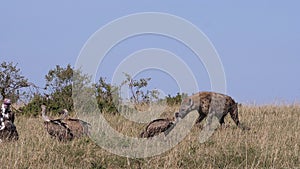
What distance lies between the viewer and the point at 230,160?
331 inches

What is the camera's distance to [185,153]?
8.69 m

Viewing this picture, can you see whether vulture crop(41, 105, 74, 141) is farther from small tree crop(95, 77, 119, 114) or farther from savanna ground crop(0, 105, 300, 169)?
small tree crop(95, 77, 119, 114)

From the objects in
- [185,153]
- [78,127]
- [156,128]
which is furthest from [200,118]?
[185,153]

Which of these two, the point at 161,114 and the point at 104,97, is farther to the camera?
the point at 104,97

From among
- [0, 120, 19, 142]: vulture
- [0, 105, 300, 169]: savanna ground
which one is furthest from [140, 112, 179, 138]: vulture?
[0, 120, 19, 142]: vulture

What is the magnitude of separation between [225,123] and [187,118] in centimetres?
112

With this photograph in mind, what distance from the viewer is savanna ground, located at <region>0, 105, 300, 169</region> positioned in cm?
805

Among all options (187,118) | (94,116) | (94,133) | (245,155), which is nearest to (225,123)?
(187,118)

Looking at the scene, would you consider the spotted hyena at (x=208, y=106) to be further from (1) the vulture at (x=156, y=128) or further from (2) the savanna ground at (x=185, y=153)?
(1) the vulture at (x=156, y=128)

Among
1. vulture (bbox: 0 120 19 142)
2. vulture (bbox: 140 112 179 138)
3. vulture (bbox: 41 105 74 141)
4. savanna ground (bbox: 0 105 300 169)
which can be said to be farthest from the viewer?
vulture (bbox: 140 112 179 138)

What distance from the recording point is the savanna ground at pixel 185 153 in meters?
8.05

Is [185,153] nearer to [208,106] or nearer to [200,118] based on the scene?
[200,118]

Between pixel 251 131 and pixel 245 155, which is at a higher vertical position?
pixel 251 131

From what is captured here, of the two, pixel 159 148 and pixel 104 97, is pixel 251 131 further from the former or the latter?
pixel 104 97
